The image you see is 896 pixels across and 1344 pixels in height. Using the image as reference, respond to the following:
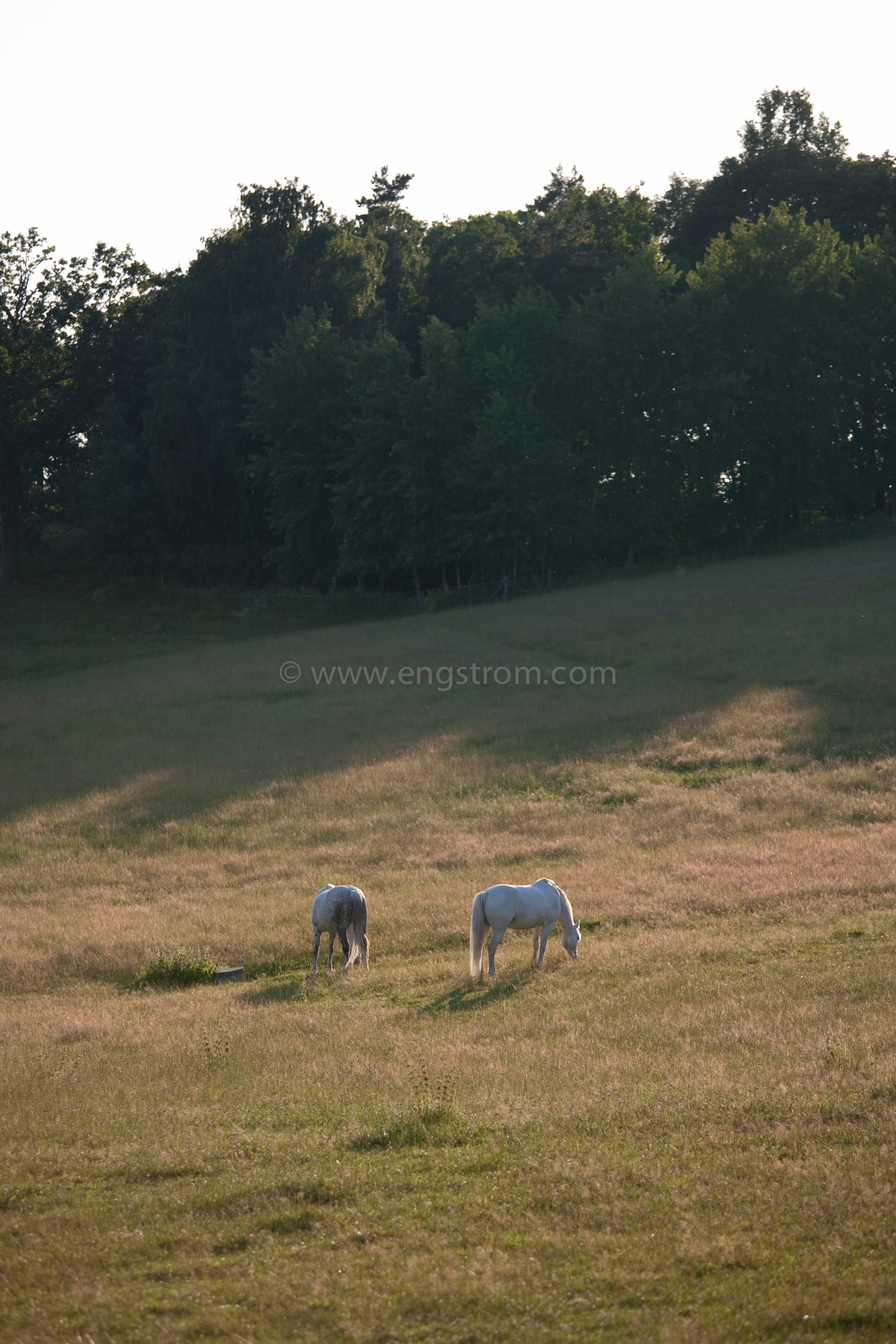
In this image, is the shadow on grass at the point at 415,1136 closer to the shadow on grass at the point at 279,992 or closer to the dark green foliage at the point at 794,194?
the shadow on grass at the point at 279,992

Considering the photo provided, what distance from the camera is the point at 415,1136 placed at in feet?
27.8

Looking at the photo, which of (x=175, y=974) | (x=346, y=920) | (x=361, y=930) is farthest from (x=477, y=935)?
(x=175, y=974)

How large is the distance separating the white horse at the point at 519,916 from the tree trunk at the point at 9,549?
63413mm

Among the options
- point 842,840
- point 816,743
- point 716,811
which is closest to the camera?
point 842,840

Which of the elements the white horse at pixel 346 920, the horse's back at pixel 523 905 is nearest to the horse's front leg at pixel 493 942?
the horse's back at pixel 523 905

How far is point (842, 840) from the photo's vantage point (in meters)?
20.0

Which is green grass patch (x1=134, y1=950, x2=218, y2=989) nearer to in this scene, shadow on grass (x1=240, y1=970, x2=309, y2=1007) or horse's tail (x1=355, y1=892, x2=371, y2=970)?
shadow on grass (x1=240, y1=970, x2=309, y2=1007)

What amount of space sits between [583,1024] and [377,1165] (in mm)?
4532

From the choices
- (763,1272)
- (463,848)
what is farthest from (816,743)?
(763,1272)

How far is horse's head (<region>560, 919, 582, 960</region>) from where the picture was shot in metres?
15.2

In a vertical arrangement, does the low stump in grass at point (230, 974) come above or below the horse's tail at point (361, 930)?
below

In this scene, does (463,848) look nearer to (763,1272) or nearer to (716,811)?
(716,811)

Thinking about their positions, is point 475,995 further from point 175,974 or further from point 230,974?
point 175,974

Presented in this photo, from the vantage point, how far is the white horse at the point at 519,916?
1458cm
